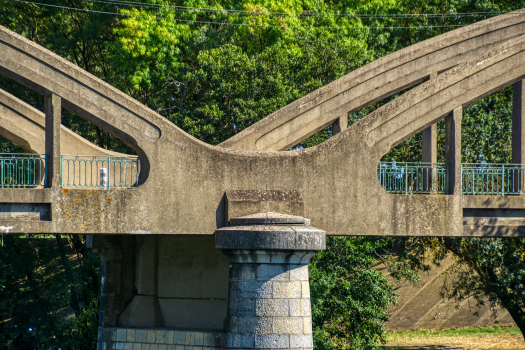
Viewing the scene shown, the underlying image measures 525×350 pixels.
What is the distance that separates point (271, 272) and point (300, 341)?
1.04m

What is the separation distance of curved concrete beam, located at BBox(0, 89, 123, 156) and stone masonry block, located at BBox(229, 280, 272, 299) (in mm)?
5249

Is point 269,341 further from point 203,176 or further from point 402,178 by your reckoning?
point 402,178

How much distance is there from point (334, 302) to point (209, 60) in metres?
7.22

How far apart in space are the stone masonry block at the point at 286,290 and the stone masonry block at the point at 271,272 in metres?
0.08

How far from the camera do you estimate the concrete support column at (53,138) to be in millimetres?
9359

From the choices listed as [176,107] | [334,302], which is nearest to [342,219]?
[334,302]

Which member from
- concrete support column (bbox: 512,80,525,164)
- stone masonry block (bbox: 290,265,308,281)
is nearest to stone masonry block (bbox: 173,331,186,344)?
stone masonry block (bbox: 290,265,308,281)

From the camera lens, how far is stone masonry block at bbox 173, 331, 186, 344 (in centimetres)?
1077

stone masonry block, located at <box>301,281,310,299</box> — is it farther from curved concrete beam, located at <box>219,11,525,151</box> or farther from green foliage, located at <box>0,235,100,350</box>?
green foliage, located at <box>0,235,100,350</box>

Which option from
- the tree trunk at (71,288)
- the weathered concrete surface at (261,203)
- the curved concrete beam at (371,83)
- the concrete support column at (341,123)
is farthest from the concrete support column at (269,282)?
the tree trunk at (71,288)

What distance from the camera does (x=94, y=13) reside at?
20328 mm

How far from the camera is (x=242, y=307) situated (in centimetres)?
885

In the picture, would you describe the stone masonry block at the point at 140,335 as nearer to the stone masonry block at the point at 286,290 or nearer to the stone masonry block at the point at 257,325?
the stone masonry block at the point at 257,325

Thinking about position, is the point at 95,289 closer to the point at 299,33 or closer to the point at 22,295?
the point at 22,295
